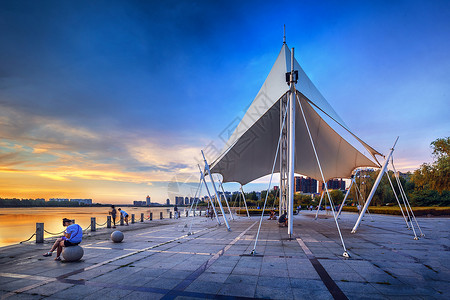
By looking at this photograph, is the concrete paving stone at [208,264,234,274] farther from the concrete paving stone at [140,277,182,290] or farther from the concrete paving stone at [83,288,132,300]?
the concrete paving stone at [83,288,132,300]

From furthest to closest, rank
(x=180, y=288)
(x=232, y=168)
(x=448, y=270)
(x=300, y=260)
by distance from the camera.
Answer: (x=232, y=168), (x=300, y=260), (x=448, y=270), (x=180, y=288)

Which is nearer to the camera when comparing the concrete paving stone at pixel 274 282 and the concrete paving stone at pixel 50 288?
the concrete paving stone at pixel 50 288

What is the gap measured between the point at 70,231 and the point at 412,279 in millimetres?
8493

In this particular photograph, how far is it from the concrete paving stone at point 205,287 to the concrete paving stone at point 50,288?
2504 mm

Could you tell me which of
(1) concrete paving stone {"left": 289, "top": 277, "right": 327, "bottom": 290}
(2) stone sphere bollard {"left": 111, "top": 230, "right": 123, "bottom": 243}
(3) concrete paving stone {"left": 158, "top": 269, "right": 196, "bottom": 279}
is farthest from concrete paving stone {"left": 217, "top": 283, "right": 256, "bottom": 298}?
(2) stone sphere bollard {"left": 111, "top": 230, "right": 123, "bottom": 243}

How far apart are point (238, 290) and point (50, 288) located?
3714mm

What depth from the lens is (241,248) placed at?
8336 mm

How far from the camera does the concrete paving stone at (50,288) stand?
4.52 m

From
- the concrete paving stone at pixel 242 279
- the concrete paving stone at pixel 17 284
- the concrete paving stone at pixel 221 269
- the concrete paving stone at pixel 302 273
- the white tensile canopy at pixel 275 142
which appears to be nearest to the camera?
the concrete paving stone at pixel 17 284

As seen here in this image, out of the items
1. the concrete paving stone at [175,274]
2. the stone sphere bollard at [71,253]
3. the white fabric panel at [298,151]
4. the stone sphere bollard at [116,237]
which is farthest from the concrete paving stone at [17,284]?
the white fabric panel at [298,151]

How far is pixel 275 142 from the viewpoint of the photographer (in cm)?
2003

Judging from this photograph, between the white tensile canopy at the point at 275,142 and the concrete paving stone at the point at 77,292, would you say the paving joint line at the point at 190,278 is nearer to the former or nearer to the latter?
the concrete paving stone at the point at 77,292

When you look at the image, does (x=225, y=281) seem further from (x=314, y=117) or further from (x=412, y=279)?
(x=314, y=117)

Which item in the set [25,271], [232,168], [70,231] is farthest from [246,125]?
[25,271]
